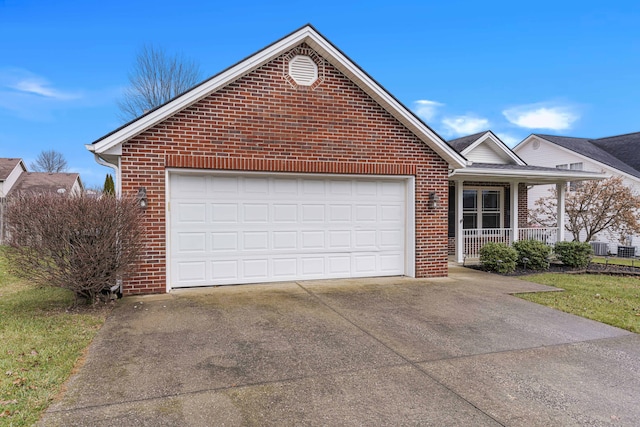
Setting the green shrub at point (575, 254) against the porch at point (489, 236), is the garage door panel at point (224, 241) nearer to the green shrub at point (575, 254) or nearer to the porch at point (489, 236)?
the porch at point (489, 236)

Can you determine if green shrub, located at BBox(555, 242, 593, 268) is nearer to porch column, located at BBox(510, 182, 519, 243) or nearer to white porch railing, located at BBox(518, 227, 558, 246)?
white porch railing, located at BBox(518, 227, 558, 246)

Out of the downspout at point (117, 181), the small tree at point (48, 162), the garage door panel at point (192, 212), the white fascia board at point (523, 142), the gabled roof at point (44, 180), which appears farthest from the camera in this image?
the small tree at point (48, 162)

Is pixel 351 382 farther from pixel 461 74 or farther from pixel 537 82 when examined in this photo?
pixel 537 82

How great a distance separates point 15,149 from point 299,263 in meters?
35.4

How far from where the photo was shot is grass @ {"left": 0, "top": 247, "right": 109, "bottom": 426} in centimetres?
324

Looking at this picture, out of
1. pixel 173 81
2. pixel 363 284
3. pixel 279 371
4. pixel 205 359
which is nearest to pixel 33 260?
pixel 205 359

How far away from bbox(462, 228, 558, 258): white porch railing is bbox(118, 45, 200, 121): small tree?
1777cm

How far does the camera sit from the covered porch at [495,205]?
41.3 feet

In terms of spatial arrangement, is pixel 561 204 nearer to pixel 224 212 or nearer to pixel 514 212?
pixel 514 212

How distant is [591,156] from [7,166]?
3492 centimetres

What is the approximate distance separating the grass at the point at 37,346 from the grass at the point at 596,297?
7.23 m

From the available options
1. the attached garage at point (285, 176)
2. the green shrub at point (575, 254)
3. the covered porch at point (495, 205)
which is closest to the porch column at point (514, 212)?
the covered porch at point (495, 205)

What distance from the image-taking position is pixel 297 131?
8.21m

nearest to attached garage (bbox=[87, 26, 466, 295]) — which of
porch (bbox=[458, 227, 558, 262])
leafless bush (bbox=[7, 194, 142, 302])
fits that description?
leafless bush (bbox=[7, 194, 142, 302])
